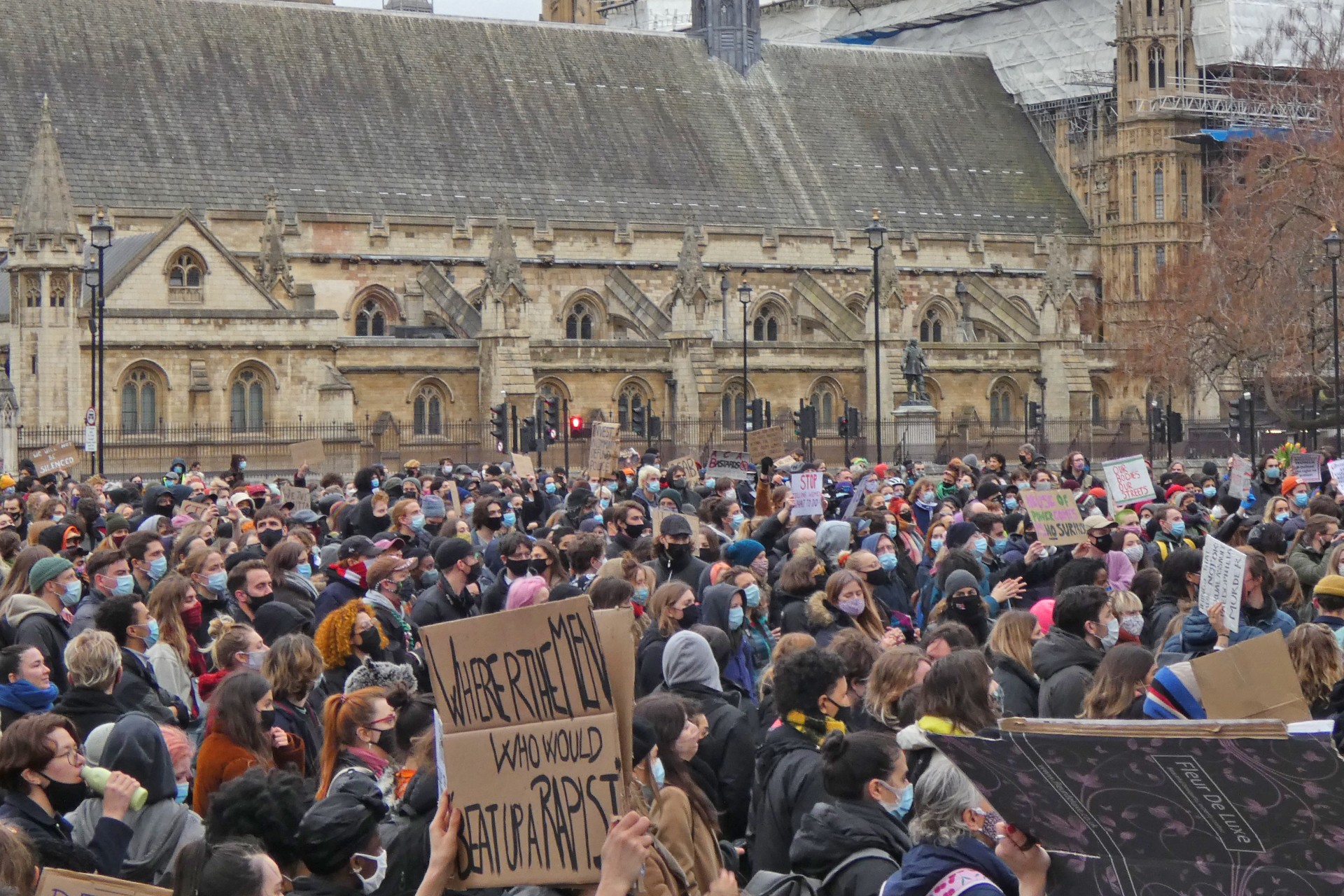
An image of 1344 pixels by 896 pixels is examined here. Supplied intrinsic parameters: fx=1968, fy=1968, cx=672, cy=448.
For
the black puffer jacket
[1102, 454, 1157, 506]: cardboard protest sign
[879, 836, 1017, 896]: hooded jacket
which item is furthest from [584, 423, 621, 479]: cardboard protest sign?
[879, 836, 1017, 896]: hooded jacket

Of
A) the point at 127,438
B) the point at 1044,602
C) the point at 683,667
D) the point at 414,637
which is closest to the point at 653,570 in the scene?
the point at 414,637

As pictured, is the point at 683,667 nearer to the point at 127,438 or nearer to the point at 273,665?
→ the point at 273,665

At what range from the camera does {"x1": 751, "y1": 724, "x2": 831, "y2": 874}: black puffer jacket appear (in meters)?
6.94

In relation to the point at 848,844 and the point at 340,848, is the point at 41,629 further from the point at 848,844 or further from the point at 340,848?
the point at 848,844

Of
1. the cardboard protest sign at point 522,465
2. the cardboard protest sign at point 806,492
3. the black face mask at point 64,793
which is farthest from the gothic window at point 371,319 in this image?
the black face mask at point 64,793

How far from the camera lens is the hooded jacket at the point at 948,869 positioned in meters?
5.40

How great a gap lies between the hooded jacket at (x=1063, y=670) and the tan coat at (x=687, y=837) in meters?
2.65

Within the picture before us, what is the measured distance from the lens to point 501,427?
4362cm

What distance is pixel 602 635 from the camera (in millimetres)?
5457

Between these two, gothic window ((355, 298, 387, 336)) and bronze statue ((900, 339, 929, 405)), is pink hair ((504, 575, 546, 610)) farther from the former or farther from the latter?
gothic window ((355, 298, 387, 336))

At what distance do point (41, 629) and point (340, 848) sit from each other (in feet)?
14.6

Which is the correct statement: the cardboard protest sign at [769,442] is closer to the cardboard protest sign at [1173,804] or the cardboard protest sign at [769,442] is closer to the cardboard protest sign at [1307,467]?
the cardboard protest sign at [1307,467]

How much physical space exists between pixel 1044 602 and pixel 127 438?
3414 cm

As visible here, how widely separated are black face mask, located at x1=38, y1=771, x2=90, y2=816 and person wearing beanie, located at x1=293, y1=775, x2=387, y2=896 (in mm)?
1215
